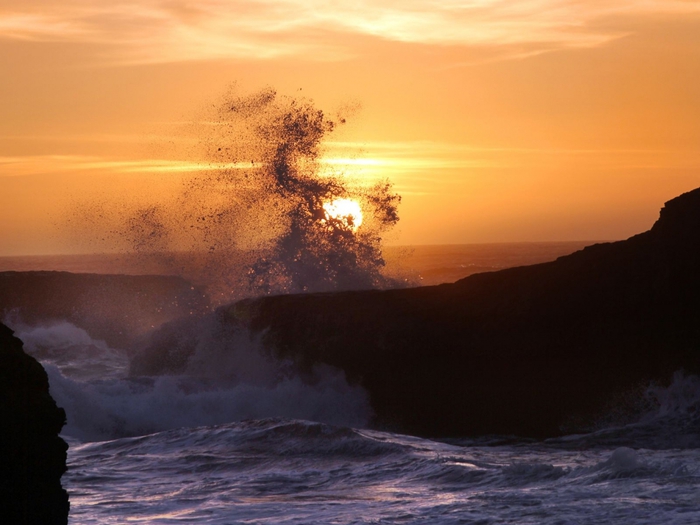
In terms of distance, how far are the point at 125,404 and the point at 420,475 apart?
6293 mm

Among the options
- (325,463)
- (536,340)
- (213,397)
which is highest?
(536,340)

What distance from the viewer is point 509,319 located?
1304 cm

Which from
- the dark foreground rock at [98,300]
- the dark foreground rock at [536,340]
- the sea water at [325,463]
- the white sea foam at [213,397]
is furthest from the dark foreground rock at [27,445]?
the dark foreground rock at [98,300]

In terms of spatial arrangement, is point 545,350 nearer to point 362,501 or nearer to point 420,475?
point 420,475

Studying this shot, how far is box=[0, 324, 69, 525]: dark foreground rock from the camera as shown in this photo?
5.01m

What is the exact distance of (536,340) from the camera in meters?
12.7

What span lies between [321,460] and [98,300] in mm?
Answer: 26925

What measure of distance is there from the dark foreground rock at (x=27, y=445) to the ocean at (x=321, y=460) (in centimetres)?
274

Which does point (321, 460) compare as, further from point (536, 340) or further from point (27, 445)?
point (27, 445)

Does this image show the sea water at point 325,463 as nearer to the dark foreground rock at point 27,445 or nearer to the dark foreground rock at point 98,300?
the dark foreground rock at point 27,445

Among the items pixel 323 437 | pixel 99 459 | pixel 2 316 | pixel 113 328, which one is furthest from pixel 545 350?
pixel 2 316

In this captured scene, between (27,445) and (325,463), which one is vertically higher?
(27,445)

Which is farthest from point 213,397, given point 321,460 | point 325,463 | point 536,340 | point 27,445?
point 27,445

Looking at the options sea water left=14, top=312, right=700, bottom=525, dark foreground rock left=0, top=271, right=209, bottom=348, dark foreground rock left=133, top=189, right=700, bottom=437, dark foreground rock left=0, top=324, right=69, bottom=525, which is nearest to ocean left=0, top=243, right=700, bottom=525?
sea water left=14, top=312, right=700, bottom=525
